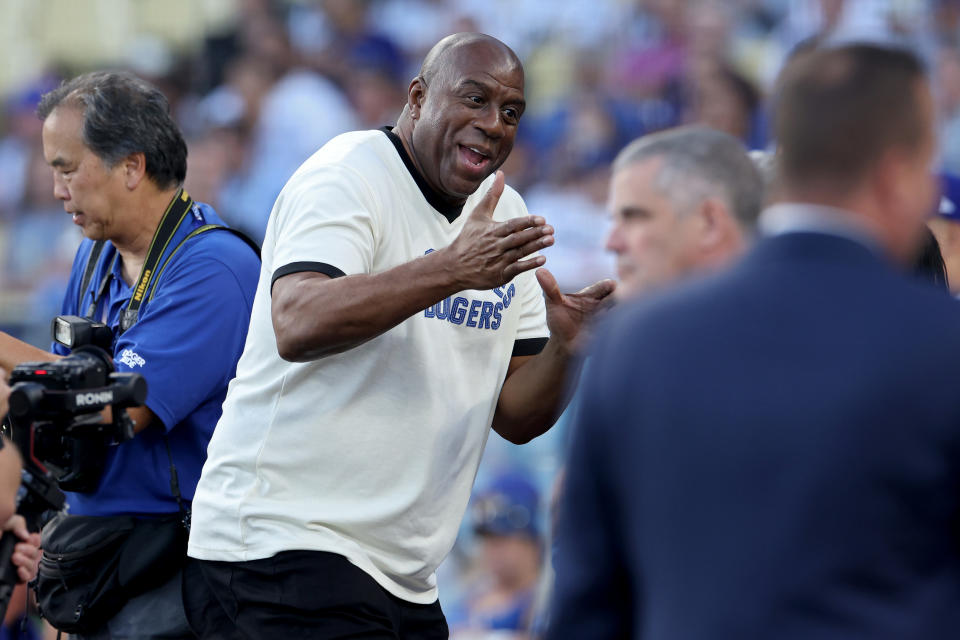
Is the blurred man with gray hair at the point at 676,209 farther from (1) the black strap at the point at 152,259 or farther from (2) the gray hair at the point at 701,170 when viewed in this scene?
(1) the black strap at the point at 152,259

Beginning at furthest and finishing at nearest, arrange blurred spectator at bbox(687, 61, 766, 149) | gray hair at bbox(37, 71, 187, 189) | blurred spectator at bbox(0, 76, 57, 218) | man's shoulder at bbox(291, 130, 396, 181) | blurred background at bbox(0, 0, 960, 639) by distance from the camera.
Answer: blurred spectator at bbox(0, 76, 57, 218)
blurred background at bbox(0, 0, 960, 639)
blurred spectator at bbox(687, 61, 766, 149)
gray hair at bbox(37, 71, 187, 189)
man's shoulder at bbox(291, 130, 396, 181)

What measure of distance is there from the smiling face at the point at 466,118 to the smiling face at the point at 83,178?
1.01 metres

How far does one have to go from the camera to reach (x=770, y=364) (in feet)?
5.76

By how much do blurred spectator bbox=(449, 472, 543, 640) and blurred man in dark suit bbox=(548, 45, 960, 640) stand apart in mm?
3854

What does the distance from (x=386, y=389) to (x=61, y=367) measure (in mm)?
780

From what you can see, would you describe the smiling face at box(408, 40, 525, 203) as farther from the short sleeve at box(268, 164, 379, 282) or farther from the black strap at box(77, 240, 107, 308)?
the black strap at box(77, 240, 107, 308)

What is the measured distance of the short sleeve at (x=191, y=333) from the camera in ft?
11.7

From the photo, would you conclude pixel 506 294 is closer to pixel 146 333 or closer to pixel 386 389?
pixel 386 389

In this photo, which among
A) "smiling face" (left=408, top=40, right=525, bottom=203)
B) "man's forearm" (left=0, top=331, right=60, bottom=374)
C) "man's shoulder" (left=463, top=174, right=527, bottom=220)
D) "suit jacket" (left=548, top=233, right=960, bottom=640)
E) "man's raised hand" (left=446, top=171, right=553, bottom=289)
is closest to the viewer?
"suit jacket" (left=548, top=233, right=960, bottom=640)

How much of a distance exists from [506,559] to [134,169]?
270 centimetres

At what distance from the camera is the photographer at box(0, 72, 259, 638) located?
11.8ft

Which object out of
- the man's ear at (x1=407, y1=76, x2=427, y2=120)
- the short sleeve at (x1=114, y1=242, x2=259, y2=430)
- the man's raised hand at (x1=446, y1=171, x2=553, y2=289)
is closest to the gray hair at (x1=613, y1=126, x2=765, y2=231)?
the man's raised hand at (x1=446, y1=171, x2=553, y2=289)

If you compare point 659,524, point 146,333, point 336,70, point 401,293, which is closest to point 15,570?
point 146,333

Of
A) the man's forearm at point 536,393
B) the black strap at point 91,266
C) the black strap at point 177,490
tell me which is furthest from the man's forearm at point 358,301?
the black strap at point 91,266
